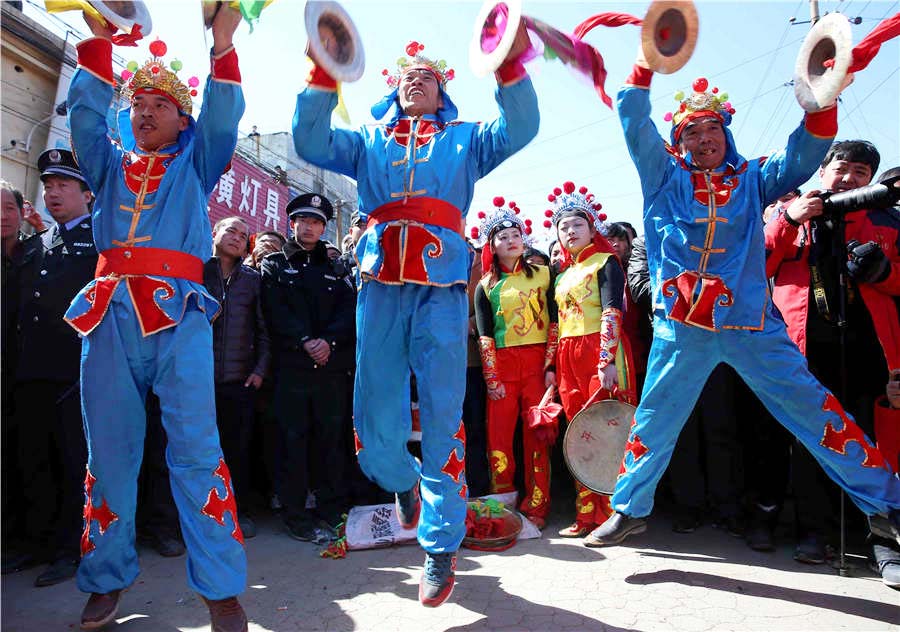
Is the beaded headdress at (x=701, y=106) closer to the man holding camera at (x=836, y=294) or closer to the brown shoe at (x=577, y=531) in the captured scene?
the man holding camera at (x=836, y=294)

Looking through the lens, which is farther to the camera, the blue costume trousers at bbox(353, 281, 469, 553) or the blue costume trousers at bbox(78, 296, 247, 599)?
the blue costume trousers at bbox(353, 281, 469, 553)

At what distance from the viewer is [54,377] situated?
348 centimetres

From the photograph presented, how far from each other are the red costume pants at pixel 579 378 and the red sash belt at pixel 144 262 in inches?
102

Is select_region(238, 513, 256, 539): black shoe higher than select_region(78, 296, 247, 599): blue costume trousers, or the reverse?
select_region(78, 296, 247, 599): blue costume trousers

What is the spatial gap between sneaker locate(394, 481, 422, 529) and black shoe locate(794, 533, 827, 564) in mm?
2052

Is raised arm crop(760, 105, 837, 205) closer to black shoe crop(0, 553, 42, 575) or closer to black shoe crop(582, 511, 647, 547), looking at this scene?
black shoe crop(582, 511, 647, 547)

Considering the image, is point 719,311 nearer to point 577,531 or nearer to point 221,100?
point 577,531

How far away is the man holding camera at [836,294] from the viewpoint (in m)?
3.26

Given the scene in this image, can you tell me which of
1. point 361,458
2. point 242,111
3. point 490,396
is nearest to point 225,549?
point 361,458

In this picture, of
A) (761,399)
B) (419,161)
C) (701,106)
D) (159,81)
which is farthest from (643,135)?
(159,81)

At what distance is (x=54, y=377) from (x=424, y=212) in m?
2.36

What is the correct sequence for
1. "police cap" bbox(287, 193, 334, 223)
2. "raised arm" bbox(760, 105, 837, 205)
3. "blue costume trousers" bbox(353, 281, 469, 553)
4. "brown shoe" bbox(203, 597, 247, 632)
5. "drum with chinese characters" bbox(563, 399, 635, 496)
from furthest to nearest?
"police cap" bbox(287, 193, 334, 223)
"drum with chinese characters" bbox(563, 399, 635, 496)
"raised arm" bbox(760, 105, 837, 205)
"blue costume trousers" bbox(353, 281, 469, 553)
"brown shoe" bbox(203, 597, 247, 632)

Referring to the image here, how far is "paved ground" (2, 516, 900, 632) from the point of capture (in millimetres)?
2523

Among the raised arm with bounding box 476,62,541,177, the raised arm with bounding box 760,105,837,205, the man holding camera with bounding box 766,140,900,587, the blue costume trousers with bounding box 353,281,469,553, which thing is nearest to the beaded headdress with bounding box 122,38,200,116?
the blue costume trousers with bounding box 353,281,469,553
